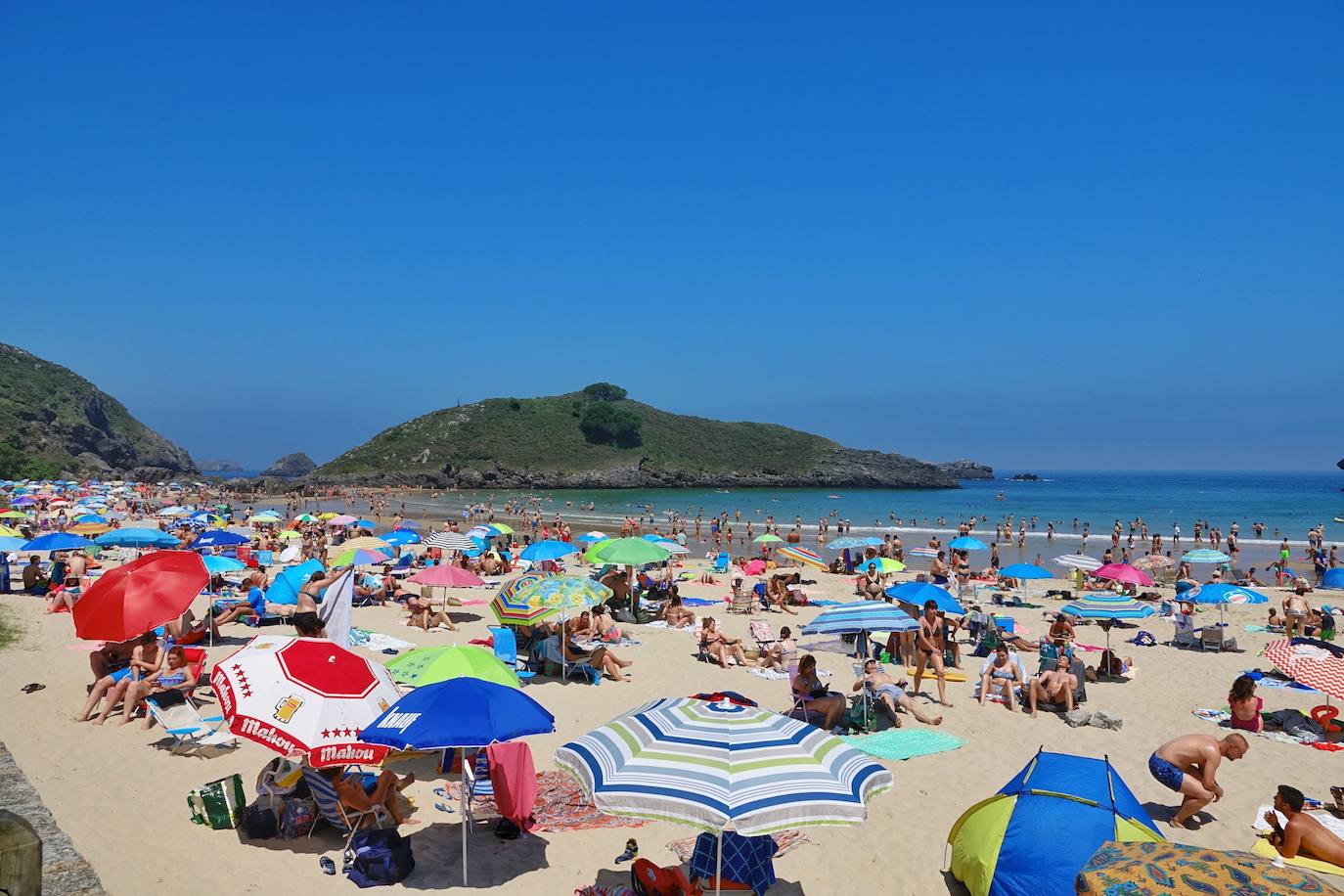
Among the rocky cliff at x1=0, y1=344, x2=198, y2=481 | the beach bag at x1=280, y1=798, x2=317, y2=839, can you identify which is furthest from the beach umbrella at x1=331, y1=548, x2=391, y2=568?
the rocky cliff at x1=0, y1=344, x2=198, y2=481

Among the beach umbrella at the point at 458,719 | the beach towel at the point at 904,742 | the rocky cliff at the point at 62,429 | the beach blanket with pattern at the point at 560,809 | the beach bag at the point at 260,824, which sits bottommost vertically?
the beach towel at the point at 904,742

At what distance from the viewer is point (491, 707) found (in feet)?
18.7

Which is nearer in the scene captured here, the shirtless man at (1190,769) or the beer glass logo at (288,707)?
the beer glass logo at (288,707)

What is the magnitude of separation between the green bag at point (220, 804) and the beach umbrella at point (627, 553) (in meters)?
8.38

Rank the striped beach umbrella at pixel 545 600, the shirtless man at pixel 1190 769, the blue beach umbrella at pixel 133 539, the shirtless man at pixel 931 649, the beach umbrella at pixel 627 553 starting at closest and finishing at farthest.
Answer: the shirtless man at pixel 1190 769 < the shirtless man at pixel 931 649 < the striped beach umbrella at pixel 545 600 < the beach umbrella at pixel 627 553 < the blue beach umbrella at pixel 133 539

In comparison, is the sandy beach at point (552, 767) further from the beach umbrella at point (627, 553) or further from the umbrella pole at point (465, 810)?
the beach umbrella at point (627, 553)

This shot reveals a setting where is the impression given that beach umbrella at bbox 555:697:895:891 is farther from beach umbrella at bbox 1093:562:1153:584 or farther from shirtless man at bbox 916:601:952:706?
Result: beach umbrella at bbox 1093:562:1153:584

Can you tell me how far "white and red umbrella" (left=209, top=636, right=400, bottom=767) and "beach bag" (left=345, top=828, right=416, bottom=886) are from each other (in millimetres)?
635

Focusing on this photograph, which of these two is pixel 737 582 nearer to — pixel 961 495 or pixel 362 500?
→ pixel 362 500

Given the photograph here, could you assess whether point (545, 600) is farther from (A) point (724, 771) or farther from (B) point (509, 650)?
(A) point (724, 771)

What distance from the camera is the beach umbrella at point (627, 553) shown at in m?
14.7

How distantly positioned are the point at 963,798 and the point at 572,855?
12.3 feet

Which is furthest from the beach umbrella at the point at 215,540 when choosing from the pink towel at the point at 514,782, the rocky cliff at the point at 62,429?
the rocky cliff at the point at 62,429

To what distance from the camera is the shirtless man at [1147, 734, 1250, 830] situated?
708cm
